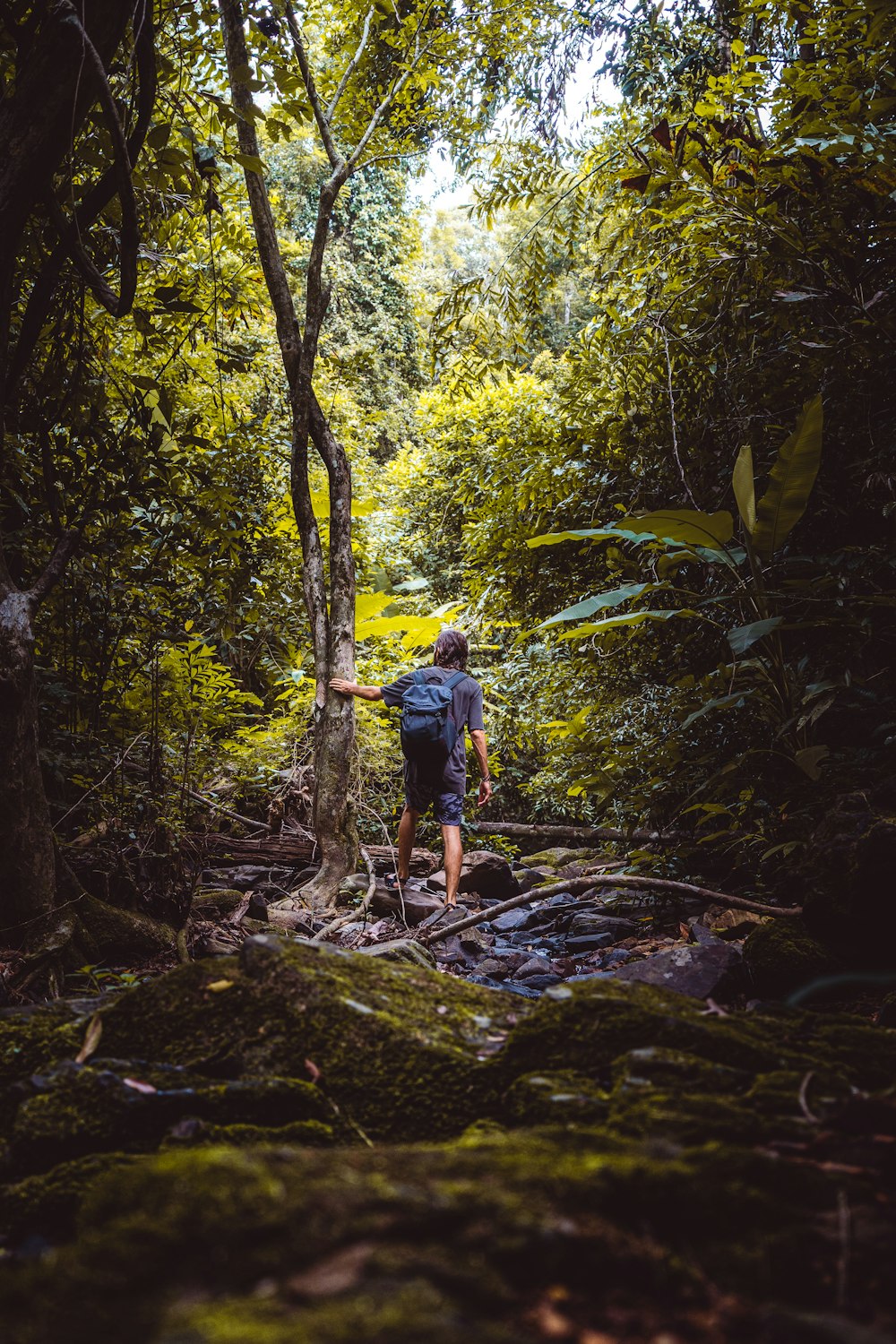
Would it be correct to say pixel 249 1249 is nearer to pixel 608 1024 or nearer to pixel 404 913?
pixel 608 1024

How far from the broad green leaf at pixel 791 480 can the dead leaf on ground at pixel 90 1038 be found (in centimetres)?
316

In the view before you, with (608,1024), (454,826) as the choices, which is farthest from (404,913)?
(608,1024)

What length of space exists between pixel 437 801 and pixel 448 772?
23 cm

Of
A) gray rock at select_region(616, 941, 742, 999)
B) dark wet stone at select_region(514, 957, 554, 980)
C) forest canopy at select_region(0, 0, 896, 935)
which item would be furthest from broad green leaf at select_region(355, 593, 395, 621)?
gray rock at select_region(616, 941, 742, 999)

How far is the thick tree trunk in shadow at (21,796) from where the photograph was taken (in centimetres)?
267

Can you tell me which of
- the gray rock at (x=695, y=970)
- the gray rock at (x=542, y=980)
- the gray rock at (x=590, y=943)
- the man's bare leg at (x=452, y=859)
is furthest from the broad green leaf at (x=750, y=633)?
the man's bare leg at (x=452, y=859)

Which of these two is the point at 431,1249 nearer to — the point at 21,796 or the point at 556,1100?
the point at 556,1100

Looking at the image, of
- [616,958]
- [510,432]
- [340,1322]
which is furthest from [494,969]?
[510,432]

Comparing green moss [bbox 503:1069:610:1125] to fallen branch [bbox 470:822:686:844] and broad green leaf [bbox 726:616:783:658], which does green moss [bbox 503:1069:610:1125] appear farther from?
fallen branch [bbox 470:822:686:844]

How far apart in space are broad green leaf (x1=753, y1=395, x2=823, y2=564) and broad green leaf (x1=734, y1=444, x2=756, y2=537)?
3 centimetres

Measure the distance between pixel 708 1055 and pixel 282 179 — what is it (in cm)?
1991

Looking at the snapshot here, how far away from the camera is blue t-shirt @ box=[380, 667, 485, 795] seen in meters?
5.45

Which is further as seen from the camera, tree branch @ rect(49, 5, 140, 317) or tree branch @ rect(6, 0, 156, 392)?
tree branch @ rect(6, 0, 156, 392)

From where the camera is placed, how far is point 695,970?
261cm
